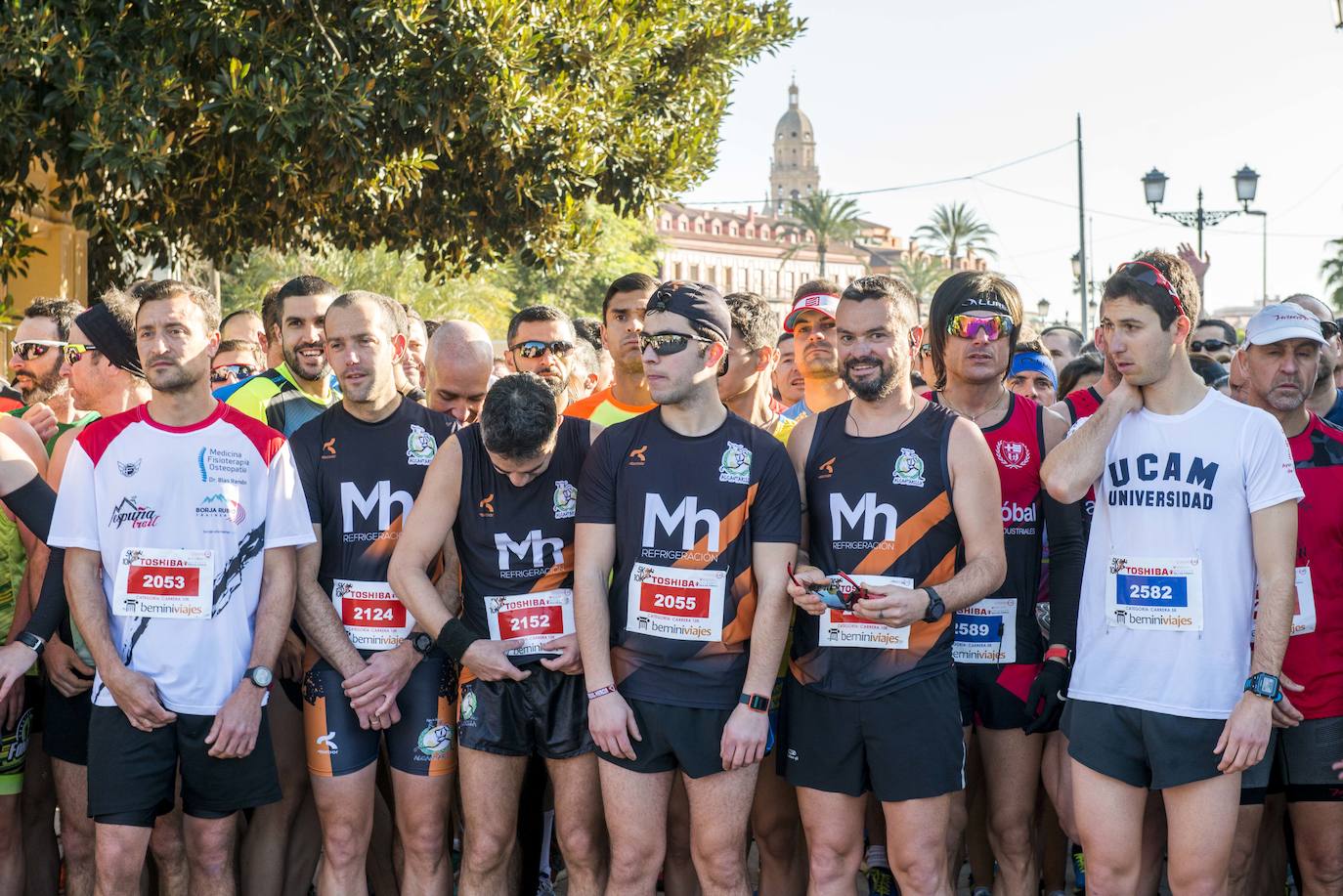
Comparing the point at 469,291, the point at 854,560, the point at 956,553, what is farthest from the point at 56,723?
the point at 469,291

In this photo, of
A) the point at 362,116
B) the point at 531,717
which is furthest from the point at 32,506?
the point at 362,116

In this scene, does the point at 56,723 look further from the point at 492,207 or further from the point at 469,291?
the point at 469,291

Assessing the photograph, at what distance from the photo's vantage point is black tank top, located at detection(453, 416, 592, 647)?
438 cm

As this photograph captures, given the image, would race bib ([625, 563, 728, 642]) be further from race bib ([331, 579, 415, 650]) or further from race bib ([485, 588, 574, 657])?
race bib ([331, 579, 415, 650])

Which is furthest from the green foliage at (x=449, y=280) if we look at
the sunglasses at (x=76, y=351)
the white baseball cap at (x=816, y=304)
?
the sunglasses at (x=76, y=351)

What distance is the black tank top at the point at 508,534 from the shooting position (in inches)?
173

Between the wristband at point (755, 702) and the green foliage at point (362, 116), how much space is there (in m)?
6.52

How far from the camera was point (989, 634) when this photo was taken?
4.53 meters

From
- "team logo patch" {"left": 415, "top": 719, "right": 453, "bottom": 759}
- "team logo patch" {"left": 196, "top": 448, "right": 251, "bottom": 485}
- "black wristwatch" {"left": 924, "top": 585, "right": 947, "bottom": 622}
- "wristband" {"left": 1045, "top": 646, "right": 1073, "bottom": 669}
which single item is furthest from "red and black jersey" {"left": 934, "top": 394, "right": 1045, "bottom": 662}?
"team logo patch" {"left": 196, "top": 448, "right": 251, "bottom": 485}

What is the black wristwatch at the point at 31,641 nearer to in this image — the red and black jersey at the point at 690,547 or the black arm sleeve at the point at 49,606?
the black arm sleeve at the point at 49,606

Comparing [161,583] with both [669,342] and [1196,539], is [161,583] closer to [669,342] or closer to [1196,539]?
[669,342]

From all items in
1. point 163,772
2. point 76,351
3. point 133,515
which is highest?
point 76,351

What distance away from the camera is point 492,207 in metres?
11.4

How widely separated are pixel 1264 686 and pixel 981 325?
1571mm
